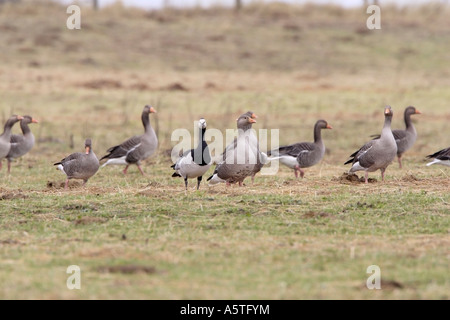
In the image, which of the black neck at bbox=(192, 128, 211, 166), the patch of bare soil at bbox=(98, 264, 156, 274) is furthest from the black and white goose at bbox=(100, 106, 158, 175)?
the patch of bare soil at bbox=(98, 264, 156, 274)

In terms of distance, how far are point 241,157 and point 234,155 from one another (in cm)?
13

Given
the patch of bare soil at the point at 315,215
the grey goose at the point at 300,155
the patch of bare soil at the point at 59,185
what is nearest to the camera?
the patch of bare soil at the point at 315,215

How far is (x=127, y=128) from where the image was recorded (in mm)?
25328

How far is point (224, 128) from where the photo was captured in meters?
25.2

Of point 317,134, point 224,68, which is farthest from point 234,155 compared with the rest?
point 224,68

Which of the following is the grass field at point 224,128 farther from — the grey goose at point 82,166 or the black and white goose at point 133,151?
the grey goose at point 82,166

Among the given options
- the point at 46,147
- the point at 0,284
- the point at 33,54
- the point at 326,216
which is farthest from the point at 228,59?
the point at 0,284

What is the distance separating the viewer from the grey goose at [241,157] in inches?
522

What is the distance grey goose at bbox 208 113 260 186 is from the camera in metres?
13.2

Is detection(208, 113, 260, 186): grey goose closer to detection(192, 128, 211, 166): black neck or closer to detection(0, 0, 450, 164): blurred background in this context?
detection(192, 128, 211, 166): black neck
